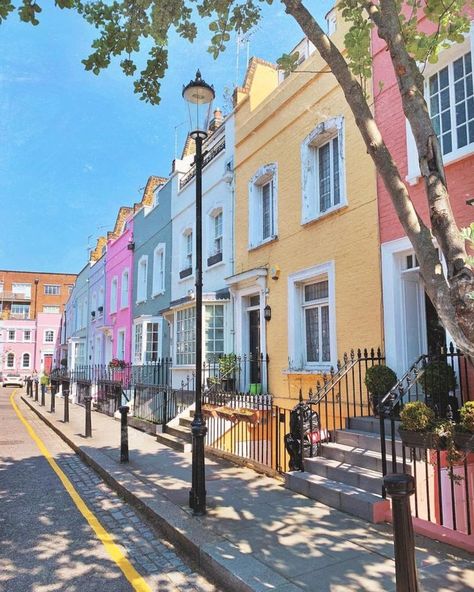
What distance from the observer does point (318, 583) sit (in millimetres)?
3994

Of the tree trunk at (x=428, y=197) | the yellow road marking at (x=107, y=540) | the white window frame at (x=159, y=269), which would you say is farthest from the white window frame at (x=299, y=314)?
the white window frame at (x=159, y=269)

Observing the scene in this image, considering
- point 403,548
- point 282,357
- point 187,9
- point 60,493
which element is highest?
point 187,9

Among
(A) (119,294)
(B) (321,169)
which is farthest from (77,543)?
(A) (119,294)

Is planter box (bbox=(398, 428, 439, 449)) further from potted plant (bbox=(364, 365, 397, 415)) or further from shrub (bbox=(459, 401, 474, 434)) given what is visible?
potted plant (bbox=(364, 365, 397, 415))

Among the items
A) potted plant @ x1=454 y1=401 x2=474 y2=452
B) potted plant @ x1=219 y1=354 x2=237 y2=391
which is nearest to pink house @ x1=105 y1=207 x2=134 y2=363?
potted plant @ x1=219 y1=354 x2=237 y2=391

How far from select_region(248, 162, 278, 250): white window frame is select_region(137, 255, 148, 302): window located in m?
9.23

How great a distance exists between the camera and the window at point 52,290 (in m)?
73.0

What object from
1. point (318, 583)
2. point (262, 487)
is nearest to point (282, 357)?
point (262, 487)

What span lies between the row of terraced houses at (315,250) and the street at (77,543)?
7.31ft

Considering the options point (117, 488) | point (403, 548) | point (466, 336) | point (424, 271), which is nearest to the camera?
point (403, 548)

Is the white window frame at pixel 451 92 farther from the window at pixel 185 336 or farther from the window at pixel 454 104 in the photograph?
the window at pixel 185 336

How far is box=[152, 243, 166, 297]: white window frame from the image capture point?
19.4 metres

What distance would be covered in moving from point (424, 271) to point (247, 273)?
29.5ft

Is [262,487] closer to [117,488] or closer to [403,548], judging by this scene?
[117,488]
